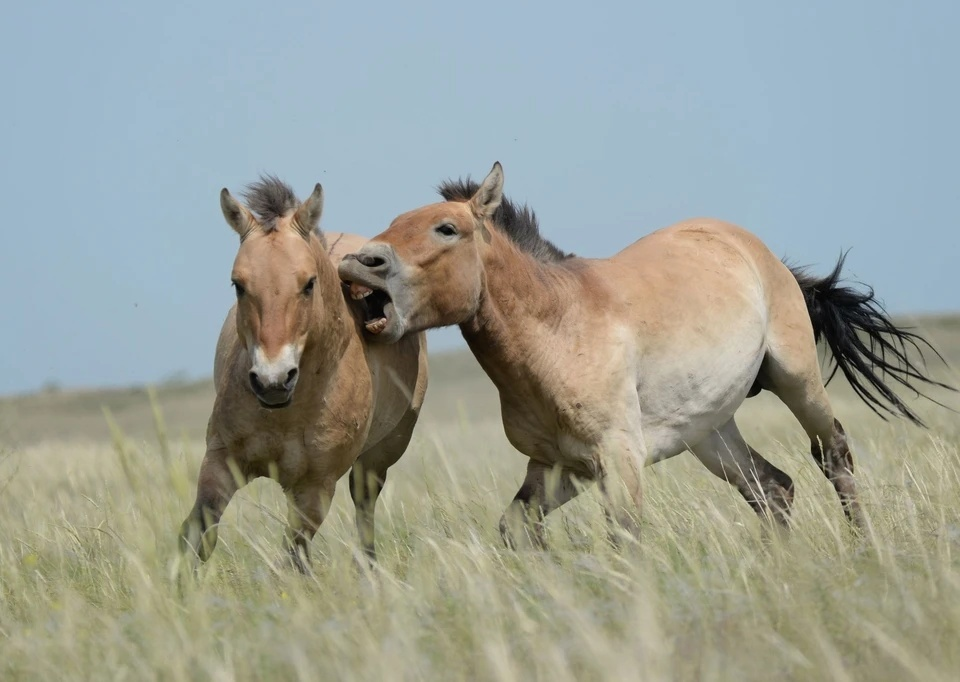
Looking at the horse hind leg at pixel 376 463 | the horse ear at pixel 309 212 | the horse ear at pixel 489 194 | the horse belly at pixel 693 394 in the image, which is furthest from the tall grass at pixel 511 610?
the horse ear at pixel 489 194

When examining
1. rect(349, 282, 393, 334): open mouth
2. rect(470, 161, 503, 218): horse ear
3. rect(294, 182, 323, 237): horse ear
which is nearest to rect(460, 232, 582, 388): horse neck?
rect(470, 161, 503, 218): horse ear

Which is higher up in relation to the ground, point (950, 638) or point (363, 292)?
point (363, 292)

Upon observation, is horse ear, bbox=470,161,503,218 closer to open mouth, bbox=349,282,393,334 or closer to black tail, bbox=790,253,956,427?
open mouth, bbox=349,282,393,334

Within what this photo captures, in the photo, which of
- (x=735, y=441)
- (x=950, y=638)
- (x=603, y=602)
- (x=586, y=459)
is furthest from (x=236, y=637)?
(x=735, y=441)

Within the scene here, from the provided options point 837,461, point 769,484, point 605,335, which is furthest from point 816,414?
point 605,335

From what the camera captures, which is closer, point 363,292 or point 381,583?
point 381,583

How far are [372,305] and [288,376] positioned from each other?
3.98ft

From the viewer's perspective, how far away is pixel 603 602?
3768mm

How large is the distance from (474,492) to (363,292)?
179 cm

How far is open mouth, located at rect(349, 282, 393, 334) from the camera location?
5.55 m

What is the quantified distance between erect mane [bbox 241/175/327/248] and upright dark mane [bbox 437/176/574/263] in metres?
0.79

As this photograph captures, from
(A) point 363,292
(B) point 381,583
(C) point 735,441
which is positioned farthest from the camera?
(C) point 735,441

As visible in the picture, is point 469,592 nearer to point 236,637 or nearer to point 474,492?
point 236,637

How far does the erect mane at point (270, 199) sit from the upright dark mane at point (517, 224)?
79 cm
